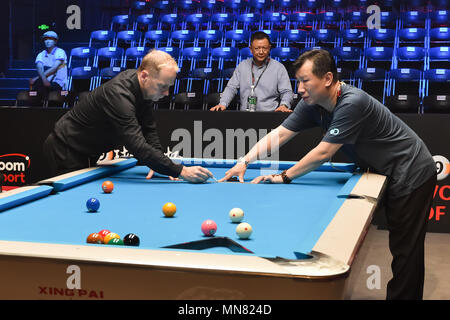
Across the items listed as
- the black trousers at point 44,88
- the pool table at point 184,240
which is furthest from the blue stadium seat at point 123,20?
the pool table at point 184,240

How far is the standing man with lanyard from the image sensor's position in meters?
5.95

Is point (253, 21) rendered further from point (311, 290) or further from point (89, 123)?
point (311, 290)

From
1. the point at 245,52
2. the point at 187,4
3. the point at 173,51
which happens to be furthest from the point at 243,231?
the point at 187,4

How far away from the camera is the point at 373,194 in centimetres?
242

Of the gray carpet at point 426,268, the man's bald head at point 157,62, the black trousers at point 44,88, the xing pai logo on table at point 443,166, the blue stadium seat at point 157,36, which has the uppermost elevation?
the blue stadium seat at point 157,36

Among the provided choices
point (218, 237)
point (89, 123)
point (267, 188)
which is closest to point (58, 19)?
point (89, 123)

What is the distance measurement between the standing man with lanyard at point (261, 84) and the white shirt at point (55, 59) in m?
3.25

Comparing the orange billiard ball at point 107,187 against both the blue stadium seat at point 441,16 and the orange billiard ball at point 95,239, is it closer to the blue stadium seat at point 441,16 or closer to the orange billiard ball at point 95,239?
the orange billiard ball at point 95,239

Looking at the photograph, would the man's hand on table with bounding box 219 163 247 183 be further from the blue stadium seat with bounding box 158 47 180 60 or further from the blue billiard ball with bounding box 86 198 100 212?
the blue stadium seat with bounding box 158 47 180 60

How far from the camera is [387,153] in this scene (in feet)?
9.52

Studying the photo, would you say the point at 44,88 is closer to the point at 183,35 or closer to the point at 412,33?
the point at 183,35

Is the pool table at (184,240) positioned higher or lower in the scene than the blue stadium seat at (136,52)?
lower

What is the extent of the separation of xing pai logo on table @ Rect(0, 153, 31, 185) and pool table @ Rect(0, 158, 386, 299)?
3320 mm

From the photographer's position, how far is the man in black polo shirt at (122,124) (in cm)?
310
